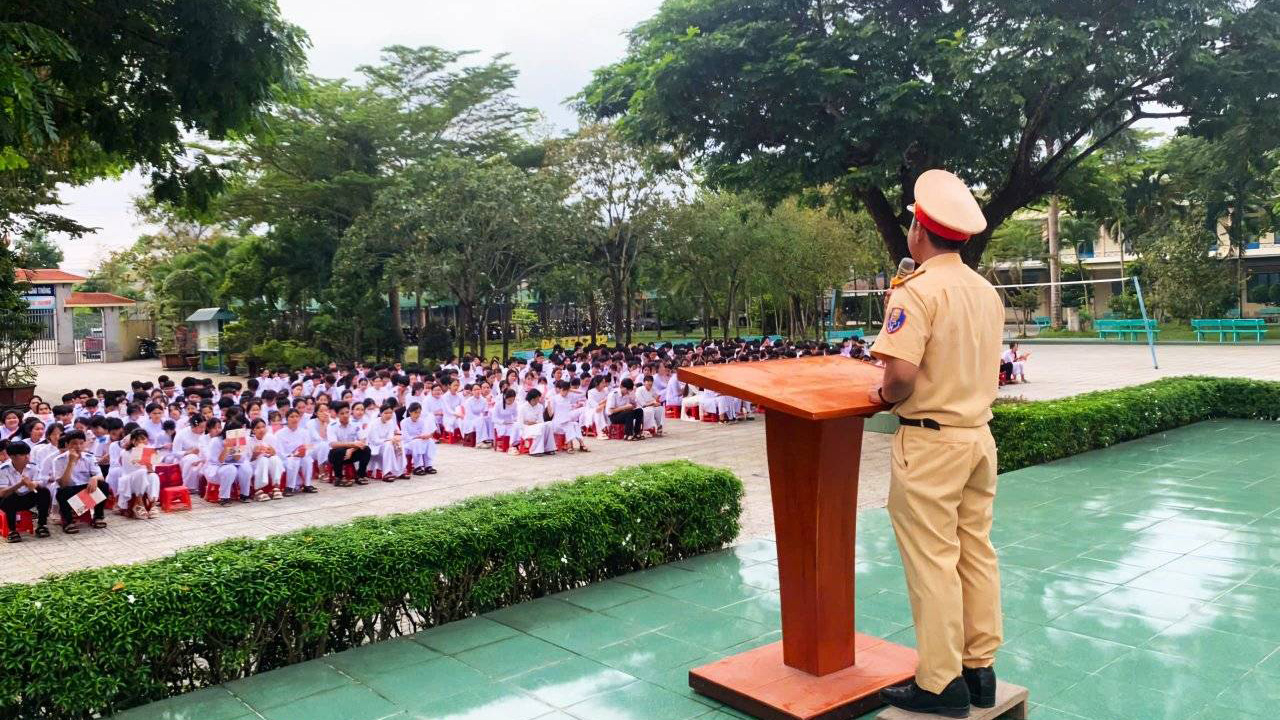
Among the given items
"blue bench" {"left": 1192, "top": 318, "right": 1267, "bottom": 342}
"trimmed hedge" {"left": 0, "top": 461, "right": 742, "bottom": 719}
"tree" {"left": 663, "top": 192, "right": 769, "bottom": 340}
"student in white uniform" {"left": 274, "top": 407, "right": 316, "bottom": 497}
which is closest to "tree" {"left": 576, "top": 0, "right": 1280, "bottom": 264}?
"student in white uniform" {"left": 274, "top": 407, "right": 316, "bottom": 497}

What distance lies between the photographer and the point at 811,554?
3.54 metres

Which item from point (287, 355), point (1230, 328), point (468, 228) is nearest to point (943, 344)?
point (468, 228)

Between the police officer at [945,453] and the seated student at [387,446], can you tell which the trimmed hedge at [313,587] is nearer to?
the police officer at [945,453]

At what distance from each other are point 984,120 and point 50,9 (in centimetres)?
1024

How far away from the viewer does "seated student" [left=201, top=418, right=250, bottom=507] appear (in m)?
9.69

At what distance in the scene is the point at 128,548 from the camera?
7.80 metres

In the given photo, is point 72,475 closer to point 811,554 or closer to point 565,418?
point 565,418

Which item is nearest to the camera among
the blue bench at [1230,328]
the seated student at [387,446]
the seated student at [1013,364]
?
the seated student at [387,446]

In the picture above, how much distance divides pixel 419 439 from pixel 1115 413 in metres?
7.78

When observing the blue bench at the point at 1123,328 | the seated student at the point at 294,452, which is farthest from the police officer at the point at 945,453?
the blue bench at the point at 1123,328

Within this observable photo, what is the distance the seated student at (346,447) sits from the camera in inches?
415

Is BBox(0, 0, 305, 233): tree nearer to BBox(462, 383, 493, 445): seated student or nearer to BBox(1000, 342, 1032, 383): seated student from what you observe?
BBox(462, 383, 493, 445): seated student

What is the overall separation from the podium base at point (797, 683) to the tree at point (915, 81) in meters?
8.38

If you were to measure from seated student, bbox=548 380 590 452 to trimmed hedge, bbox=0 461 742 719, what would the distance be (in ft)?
20.3
